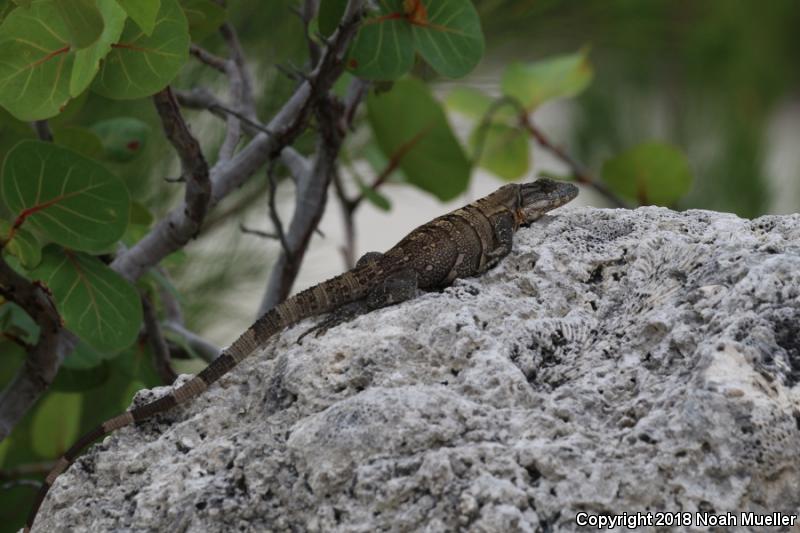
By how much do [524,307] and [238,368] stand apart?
0.56 metres

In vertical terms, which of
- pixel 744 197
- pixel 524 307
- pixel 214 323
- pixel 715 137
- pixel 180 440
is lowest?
pixel 180 440

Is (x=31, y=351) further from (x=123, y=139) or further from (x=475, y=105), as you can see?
(x=475, y=105)

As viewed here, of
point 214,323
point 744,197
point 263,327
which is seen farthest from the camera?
point 744,197

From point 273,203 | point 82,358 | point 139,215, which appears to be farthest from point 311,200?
point 82,358

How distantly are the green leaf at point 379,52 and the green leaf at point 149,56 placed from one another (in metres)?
0.45

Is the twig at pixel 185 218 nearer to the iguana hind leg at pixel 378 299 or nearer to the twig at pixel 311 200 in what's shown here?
the twig at pixel 311 200

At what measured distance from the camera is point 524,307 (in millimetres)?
1938

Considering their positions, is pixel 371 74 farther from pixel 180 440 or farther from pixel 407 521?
pixel 407 521

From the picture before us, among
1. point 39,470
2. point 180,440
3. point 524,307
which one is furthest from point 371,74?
point 39,470

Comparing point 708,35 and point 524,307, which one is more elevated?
point 708,35

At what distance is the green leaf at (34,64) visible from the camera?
2.11m

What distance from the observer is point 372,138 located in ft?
13.0

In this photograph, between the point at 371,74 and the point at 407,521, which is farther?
the point at 371,74

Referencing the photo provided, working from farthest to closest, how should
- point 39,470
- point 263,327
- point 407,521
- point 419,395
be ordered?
point 39,470 → point 263,327 → point 419,395 → point 407,521
